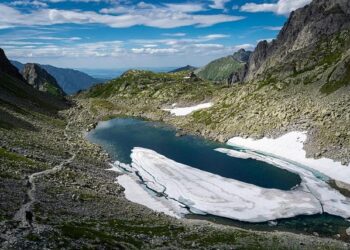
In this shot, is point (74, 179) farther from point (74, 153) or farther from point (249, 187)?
point (249, 187)

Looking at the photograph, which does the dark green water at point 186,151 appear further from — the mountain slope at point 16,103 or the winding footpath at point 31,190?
the winding footpath at point 31,190

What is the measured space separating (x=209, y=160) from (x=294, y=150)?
22359 millimetres

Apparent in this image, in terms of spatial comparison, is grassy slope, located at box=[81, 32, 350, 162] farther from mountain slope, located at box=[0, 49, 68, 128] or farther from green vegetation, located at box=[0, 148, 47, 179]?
green vegetation, located at box=[0, 148, 47, 179]

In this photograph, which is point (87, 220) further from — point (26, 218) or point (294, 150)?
point (294, 150)

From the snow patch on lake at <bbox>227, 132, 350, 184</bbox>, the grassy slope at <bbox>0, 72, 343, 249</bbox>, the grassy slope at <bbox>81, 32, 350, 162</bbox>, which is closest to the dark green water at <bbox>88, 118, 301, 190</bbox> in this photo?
the snow patch on lake at <bbox>227, 132, 350, 184</bbox>

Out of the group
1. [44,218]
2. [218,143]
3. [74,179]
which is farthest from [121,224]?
[218,143]

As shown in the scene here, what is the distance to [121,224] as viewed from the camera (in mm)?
48562

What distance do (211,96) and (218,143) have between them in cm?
6897

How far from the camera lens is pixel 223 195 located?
243 feet

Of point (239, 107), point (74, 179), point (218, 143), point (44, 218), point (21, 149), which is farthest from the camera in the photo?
point (239, 107)

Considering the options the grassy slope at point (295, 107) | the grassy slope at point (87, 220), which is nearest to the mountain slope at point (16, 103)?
the grassy slope at point (87, 220)

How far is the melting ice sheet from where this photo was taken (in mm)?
67000

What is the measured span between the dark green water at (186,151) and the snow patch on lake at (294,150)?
720 cm

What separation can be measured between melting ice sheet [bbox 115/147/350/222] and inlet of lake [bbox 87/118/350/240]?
2.40 meters
